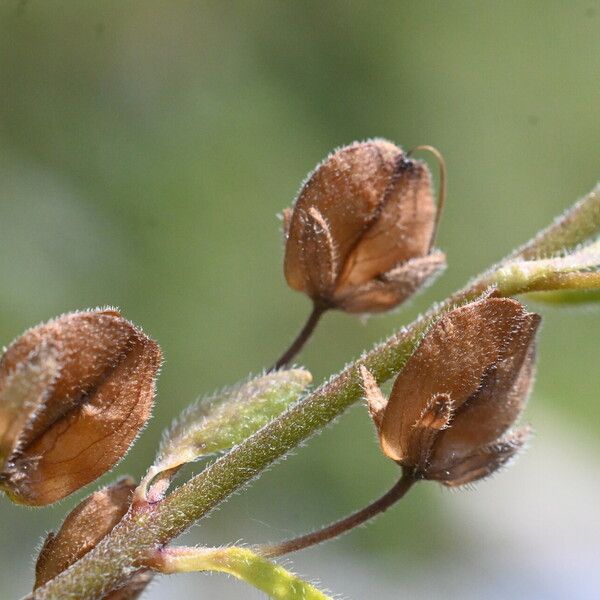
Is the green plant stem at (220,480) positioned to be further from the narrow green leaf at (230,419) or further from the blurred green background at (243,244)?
the blurred green background at (243,244)

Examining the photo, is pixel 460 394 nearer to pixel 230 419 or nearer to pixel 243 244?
pixel 230 419

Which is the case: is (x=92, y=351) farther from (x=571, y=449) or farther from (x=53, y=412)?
(x=571, y=449)

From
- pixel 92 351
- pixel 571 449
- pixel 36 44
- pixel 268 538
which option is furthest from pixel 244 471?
pixel 36 44

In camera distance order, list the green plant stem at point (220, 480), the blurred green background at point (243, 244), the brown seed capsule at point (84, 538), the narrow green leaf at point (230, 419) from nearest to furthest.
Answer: the green plant stem at point (220, 480) < the brown seed capsule at point (84, 538) < the narrow green leaf at point (230, 419) < the blurred green background at point (243, 244)

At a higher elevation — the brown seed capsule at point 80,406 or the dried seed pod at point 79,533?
the brown seed capsule at point 80,406

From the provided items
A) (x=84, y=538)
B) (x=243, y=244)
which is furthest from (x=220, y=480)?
(x=243, y=244)

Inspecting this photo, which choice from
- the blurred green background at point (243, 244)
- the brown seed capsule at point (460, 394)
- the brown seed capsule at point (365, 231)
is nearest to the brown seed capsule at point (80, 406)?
the brown seed capsule at point (460, 394)

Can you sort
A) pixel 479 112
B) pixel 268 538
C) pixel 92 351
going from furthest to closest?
pixel 479 112 < pixel 268 538 < pixel 92 351
